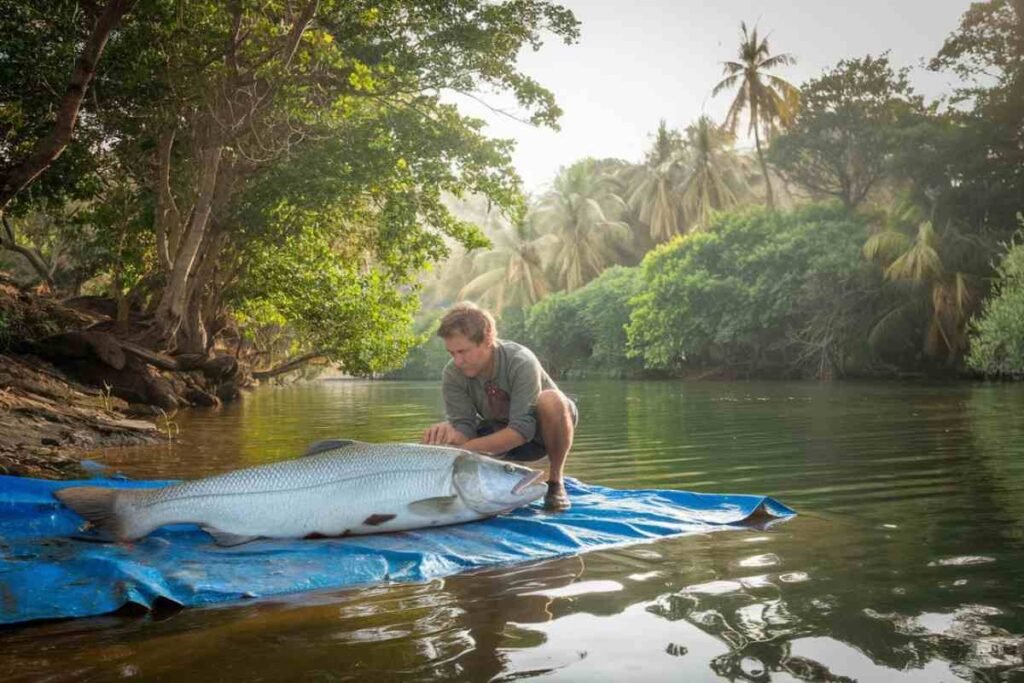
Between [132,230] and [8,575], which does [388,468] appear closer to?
[8,575]

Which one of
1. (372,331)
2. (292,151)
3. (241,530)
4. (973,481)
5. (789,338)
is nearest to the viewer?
(241,530)

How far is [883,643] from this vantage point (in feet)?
11.1

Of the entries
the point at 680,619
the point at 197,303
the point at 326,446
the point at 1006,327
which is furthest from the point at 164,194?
the point at 1006,327

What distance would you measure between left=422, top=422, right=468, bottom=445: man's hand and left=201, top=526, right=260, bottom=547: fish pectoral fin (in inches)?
70.0

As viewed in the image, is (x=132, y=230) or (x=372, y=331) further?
(x=372, y=331)

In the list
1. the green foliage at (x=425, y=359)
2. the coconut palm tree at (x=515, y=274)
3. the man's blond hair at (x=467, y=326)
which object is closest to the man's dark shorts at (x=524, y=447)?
the man's blond hair at (x=467, y=326)

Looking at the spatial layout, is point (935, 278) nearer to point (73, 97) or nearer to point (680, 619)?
point (73, 97)

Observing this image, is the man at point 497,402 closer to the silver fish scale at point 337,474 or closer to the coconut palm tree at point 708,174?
the silver fish scale at point 337,474

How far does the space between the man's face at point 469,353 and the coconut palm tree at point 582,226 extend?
56.0 metres

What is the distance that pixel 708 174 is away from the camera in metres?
54.8

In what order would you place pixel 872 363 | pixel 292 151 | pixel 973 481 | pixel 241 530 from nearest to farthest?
pixel 241 530 → pixel 973 481 → pixel 292 151 → pixel 872 363

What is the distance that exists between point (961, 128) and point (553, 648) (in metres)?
37.9

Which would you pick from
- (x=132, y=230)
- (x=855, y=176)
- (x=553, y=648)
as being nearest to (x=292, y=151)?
(x=132, y=230)

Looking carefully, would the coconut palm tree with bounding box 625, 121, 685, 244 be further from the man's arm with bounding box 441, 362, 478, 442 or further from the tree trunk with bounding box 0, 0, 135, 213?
Answer: the man's arm with bounding box 441, 362, 478, 442
